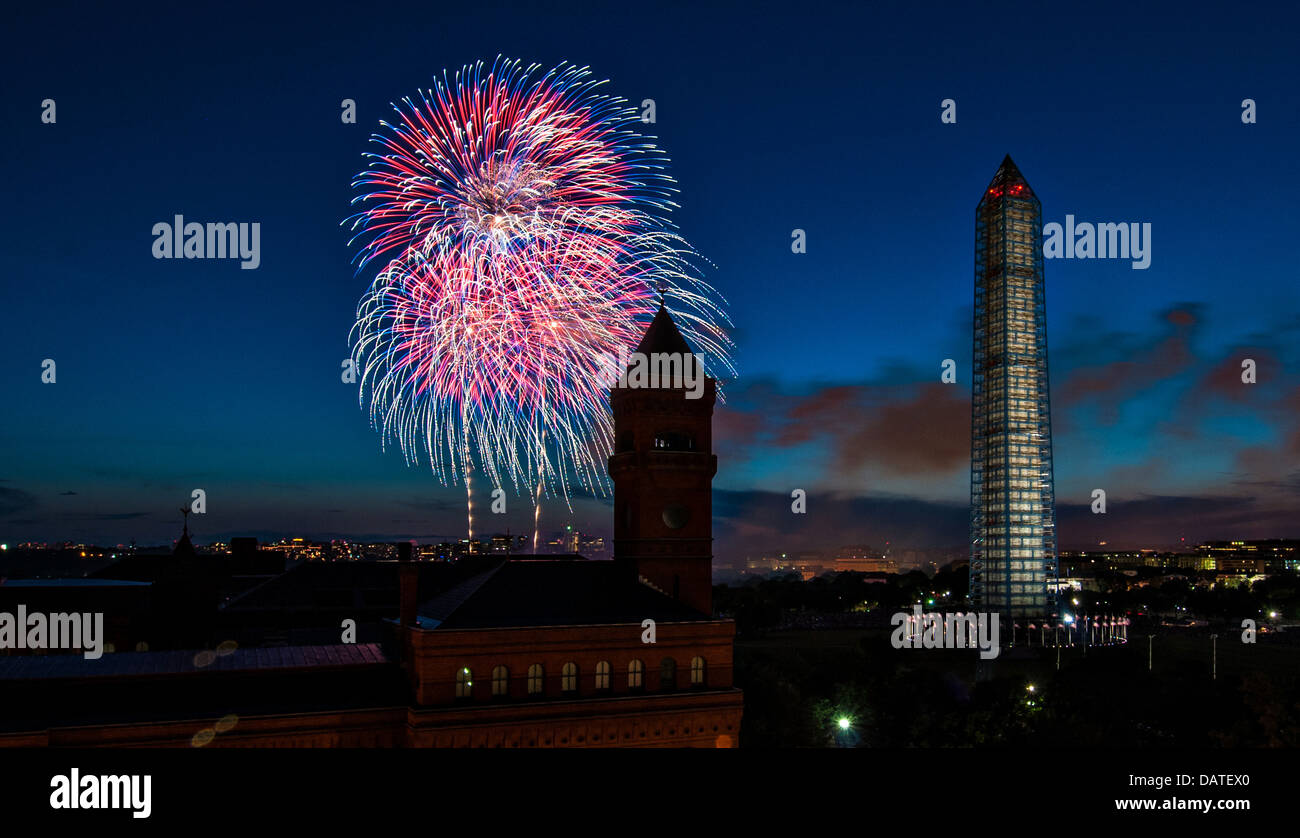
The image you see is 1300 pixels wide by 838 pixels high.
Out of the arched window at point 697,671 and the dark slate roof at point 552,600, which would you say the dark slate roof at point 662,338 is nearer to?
the dark slate roof at point 552,600

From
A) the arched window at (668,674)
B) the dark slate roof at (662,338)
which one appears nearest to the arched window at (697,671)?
the arched window at (668,674)

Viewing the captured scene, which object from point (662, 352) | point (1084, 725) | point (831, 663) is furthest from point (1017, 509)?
point (662, 352)

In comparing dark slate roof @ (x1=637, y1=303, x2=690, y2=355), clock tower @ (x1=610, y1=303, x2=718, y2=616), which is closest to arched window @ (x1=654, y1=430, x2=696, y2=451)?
clock tower @ (x1=610, y1=303, x2=718, y2=616)

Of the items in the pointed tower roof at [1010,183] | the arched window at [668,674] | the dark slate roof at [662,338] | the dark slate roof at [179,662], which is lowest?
the arched window at [668,674]

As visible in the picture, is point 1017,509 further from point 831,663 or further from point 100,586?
point 100,586

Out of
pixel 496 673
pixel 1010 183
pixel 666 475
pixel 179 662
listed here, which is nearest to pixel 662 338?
pixel 666 475

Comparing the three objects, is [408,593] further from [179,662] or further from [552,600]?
[179,662]

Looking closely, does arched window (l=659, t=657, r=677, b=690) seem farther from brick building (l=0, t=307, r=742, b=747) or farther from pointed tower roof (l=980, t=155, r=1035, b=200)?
pointed tower roof (l=980, t=155, r=1035, b=200)
